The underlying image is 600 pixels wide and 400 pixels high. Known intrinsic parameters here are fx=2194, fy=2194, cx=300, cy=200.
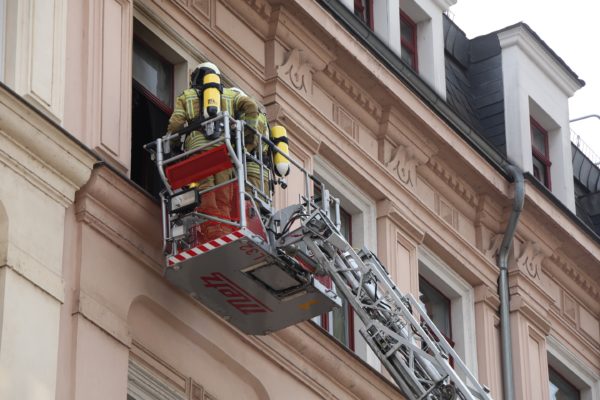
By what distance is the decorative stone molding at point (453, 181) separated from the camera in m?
26.1

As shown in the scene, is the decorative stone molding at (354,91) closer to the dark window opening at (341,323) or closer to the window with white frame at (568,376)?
the dark window opening at (341,323)

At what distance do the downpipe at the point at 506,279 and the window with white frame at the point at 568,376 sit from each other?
1.18 meters

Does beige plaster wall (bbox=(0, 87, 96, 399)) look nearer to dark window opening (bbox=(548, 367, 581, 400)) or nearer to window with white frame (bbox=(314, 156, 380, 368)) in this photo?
window with white frame (bbox=(314, 156, 380, 368))

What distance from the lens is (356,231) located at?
25.0 metres

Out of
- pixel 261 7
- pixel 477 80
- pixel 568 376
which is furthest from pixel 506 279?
pixel 261 7

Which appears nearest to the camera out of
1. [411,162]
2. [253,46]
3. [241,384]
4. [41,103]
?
[41,103]

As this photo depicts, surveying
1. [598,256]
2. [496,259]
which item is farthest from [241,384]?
[598,256]

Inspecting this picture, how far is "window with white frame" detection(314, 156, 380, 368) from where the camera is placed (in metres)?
24.4

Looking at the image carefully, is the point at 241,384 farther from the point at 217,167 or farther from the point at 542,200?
the point at 542,200

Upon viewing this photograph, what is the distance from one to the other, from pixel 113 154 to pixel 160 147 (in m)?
0.53

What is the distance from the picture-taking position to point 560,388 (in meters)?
28.1

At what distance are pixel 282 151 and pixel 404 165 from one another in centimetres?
498

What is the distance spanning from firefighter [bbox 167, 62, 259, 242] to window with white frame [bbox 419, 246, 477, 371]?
5.49 m

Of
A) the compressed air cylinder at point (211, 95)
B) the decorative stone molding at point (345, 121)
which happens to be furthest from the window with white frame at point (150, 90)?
the decorative stone molding at point (345, 121)
